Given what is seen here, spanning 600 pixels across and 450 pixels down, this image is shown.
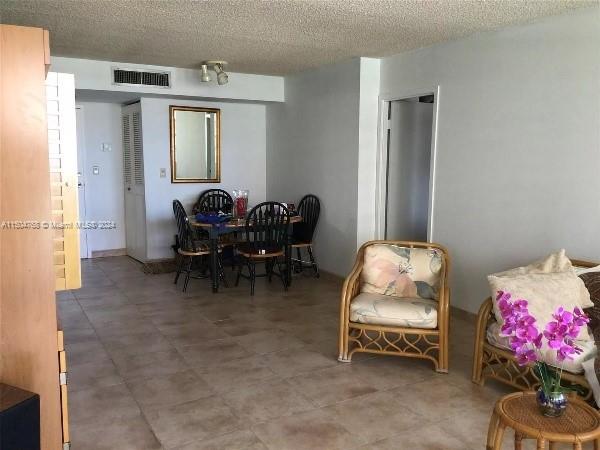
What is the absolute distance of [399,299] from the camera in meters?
3.49

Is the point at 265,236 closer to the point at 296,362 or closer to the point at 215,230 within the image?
the point at 215,230

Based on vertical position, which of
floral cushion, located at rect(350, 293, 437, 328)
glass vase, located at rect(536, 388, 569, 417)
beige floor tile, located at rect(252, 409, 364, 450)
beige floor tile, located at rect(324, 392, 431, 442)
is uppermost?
glass vase, located at rect(536, 388, 569, 417)

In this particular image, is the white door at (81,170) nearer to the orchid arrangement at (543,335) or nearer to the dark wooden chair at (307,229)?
the dark wooden chair at (307,229)

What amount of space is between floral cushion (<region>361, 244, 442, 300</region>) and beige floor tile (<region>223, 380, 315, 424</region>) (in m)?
0.99

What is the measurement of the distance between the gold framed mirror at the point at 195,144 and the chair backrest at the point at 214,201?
190 mm

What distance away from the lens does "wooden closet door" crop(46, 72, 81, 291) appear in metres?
2.02

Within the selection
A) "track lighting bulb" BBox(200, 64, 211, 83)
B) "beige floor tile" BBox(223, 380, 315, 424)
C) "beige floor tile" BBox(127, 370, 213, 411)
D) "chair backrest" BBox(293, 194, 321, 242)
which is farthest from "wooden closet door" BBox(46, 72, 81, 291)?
"chair backrest" BBox(293, 194, 321, 242)

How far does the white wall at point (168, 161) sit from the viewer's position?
6215mm

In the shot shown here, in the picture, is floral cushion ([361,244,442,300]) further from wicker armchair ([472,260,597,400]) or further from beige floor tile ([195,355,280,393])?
beige floor tile ([195,355,280,393])

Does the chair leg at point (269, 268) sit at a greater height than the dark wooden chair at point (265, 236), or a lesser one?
lesser

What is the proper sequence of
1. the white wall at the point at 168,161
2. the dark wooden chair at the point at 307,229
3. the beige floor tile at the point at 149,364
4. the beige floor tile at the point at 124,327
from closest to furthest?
the beige floor tile at the point at 149,364 → the beige floor tile at the point at 124,327 → the dark wooden chair at the point at 307,229 → the white wall at the point at 168,161

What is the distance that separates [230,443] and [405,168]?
3680 millimetres

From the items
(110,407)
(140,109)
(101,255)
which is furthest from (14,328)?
(101,255)

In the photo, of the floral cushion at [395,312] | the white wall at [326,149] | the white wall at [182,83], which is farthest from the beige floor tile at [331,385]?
the white wall at [182,83]
